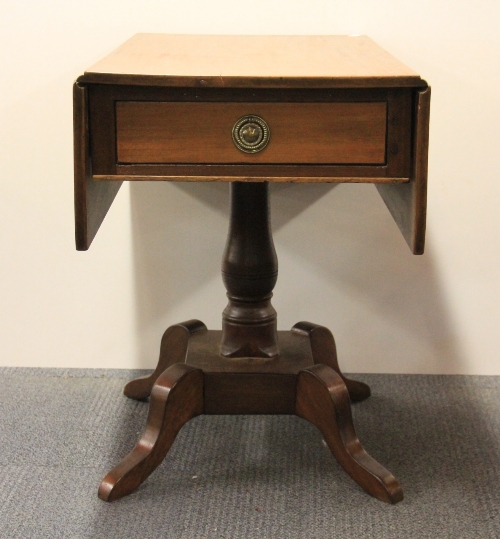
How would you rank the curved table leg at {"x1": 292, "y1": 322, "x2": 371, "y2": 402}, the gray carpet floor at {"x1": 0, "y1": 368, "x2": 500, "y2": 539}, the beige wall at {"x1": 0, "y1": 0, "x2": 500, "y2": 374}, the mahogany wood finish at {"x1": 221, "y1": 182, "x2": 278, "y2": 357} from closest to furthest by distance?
the gray carpet floor at {"x1": 0, "y1": 368, "x2": 500, "y2": 539} → the mahogany wood finish at {"x1": 221, "y1": 182, "x2": 278, "y2": 357} → the curved table leg at {"x1": 292, "y1": 322, "x2": 371, "y2": 402} → the beige wall at {"x1": 0, "y1": 0, "x2": 500, "y2": 374}

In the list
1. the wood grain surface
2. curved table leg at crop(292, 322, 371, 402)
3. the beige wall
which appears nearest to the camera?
the wood grain surface

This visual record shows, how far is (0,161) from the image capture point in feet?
5.47

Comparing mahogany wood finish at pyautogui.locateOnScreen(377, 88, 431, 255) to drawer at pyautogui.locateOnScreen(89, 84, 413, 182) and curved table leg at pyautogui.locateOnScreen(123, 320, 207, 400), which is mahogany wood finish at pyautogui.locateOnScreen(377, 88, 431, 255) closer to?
drawer at pyautogui.locateOnScreen(89, 84, 413, 182)

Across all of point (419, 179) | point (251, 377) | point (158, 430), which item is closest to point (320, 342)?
point (251, 377)

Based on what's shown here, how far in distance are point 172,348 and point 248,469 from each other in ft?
0.99

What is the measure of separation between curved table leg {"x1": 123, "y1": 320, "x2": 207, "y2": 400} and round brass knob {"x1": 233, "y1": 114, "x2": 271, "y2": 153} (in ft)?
1.84

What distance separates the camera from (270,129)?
100cm

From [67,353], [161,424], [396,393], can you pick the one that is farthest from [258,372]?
[67,353]

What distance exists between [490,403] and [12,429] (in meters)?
0.93

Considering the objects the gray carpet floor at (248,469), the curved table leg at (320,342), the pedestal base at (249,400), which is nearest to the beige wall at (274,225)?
the gray carpet floor at (248,469)

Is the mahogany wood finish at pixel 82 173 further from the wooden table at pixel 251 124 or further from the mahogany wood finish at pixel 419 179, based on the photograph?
the mahogany wood finish at pixel 419 179

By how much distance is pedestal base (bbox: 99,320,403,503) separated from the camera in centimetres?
126

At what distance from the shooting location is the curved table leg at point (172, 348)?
1.50 m

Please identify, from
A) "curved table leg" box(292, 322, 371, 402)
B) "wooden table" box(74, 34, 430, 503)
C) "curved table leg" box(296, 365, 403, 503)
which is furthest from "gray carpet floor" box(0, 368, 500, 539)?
"wooden table" box(74, 34, 430, 503)
